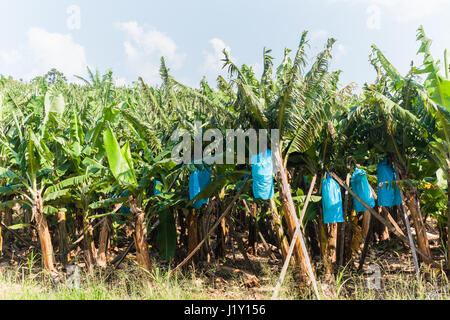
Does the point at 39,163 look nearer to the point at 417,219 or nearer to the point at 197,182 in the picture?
the point at 197,182

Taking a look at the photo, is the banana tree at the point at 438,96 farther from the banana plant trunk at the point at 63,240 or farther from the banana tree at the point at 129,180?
the banana plant trunk at the point at 63,240

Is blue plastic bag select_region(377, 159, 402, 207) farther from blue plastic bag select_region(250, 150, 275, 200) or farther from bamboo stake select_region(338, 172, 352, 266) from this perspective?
blue plastic bag select_region(250, 150, 275, 200)

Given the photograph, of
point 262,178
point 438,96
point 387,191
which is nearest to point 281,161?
point 262,178

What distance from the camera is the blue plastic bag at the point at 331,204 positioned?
606 cm

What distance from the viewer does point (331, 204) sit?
6.08m

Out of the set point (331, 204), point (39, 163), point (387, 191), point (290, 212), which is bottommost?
point (290, 212)

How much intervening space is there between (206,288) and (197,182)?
6.41 feet

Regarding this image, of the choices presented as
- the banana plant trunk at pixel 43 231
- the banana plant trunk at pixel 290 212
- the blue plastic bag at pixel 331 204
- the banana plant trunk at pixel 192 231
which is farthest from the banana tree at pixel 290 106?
the banana plant trunk at pixel 43 231

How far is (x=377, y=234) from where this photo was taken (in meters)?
9.77

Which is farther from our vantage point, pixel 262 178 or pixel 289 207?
pixel 289 207

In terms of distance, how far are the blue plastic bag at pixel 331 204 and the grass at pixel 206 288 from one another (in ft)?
2.75
